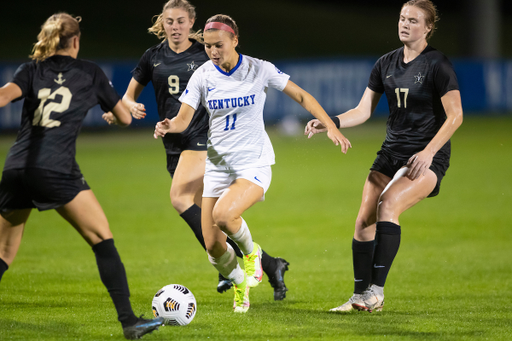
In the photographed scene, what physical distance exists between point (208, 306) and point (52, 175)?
6.64 ft

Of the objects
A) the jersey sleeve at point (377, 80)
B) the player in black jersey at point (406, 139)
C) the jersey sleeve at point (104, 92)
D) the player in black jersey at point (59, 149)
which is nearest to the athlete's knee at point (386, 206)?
the player in black jersey at point (406, 139)

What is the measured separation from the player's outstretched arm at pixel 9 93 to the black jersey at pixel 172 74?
1967 mm

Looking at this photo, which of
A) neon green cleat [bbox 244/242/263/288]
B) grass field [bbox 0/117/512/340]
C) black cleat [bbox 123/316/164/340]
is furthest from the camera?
neon green cleat [bbox 244/242/263/288]

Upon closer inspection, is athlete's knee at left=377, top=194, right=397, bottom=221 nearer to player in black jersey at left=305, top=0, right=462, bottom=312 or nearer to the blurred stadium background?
player in black jersey at left=305, top=0, right=462, bottom=312

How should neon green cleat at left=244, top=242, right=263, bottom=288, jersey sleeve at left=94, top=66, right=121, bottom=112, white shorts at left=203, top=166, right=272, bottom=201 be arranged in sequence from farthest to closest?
1. neon green cleat at left=244, top=242, right=263, bottom=288
2. white shorts at left=203, top=166, right=272, bottom=201
3. jersey sleeve at left=94, top=66, right=121, bottom=112

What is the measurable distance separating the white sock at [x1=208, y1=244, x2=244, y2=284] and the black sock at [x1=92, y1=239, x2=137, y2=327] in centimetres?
109

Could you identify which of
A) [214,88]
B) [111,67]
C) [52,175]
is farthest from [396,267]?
[111,67]

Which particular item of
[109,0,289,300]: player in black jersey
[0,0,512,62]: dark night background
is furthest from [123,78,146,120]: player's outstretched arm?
[0,0,512,62]: dark night background

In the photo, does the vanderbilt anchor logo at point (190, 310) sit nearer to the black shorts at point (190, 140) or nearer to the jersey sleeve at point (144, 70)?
the black shorts at point (190, 140)

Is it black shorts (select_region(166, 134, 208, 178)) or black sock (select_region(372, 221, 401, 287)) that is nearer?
black sock (select_region(372, 221, 401, 287))

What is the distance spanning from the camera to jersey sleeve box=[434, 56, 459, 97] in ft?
16.1

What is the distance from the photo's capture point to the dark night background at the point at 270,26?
3400 cm

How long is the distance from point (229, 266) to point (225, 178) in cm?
75

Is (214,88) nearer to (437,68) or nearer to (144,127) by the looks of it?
(437,68)
